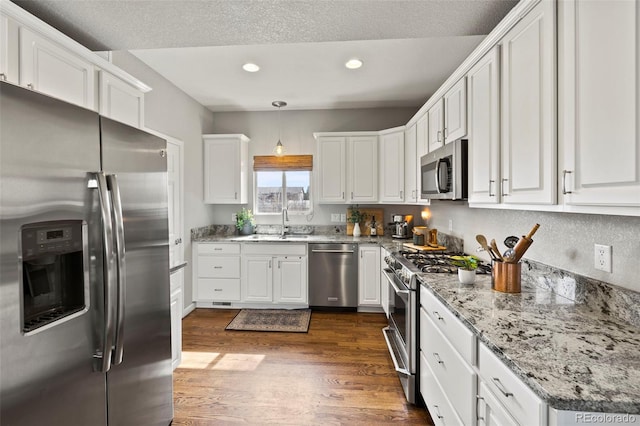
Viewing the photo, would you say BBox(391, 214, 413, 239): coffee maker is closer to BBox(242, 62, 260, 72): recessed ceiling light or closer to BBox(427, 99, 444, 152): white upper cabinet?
BBox(427, 99, 444, 152): white upper cabinet

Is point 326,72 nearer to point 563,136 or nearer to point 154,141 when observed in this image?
point 154,141

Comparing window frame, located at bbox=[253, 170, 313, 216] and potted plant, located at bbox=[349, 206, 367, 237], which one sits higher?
window frame, located at bbox=[253, 170, 313, 216]

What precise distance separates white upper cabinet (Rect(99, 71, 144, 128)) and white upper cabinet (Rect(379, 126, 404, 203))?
2.79 metres

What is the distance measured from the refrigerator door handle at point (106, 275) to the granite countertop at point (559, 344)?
1489mm

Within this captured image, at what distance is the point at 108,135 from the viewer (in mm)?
1304

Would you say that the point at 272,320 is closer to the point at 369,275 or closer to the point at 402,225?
the point at 369,275

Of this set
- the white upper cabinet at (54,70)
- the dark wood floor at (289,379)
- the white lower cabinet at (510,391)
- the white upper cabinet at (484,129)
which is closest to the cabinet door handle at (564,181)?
the white upper cabinet at (484,129)

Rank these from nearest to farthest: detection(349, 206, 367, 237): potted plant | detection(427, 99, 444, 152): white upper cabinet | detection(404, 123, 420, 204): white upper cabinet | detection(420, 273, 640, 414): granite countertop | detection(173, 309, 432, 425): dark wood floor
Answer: detection(420, 273, 640, 414): granite countertop, detection(173, 309, 432, 425): dark wood floor, detection(427, 99, 444, 152): white upper cabinet, detection(404, 123, 420, 204): white upper cabinet, detection(349, 206, 367, 237): potted plant

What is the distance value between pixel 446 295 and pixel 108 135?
1.80m

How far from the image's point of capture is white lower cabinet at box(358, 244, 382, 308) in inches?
146

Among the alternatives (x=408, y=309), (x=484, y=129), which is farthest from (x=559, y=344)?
(x=484, y=129)

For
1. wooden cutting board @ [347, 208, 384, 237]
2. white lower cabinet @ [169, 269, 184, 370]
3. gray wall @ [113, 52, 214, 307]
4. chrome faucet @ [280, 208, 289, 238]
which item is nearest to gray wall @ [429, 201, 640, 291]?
wooden cutting board @ [347, 208, 384, 237]

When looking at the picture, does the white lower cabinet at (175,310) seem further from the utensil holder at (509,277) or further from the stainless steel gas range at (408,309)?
the utensil holder at (509,277)

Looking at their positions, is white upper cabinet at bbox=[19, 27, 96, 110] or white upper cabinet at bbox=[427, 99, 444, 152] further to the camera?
white upper cabinet at bbox=[427, 99, 444, 152]
